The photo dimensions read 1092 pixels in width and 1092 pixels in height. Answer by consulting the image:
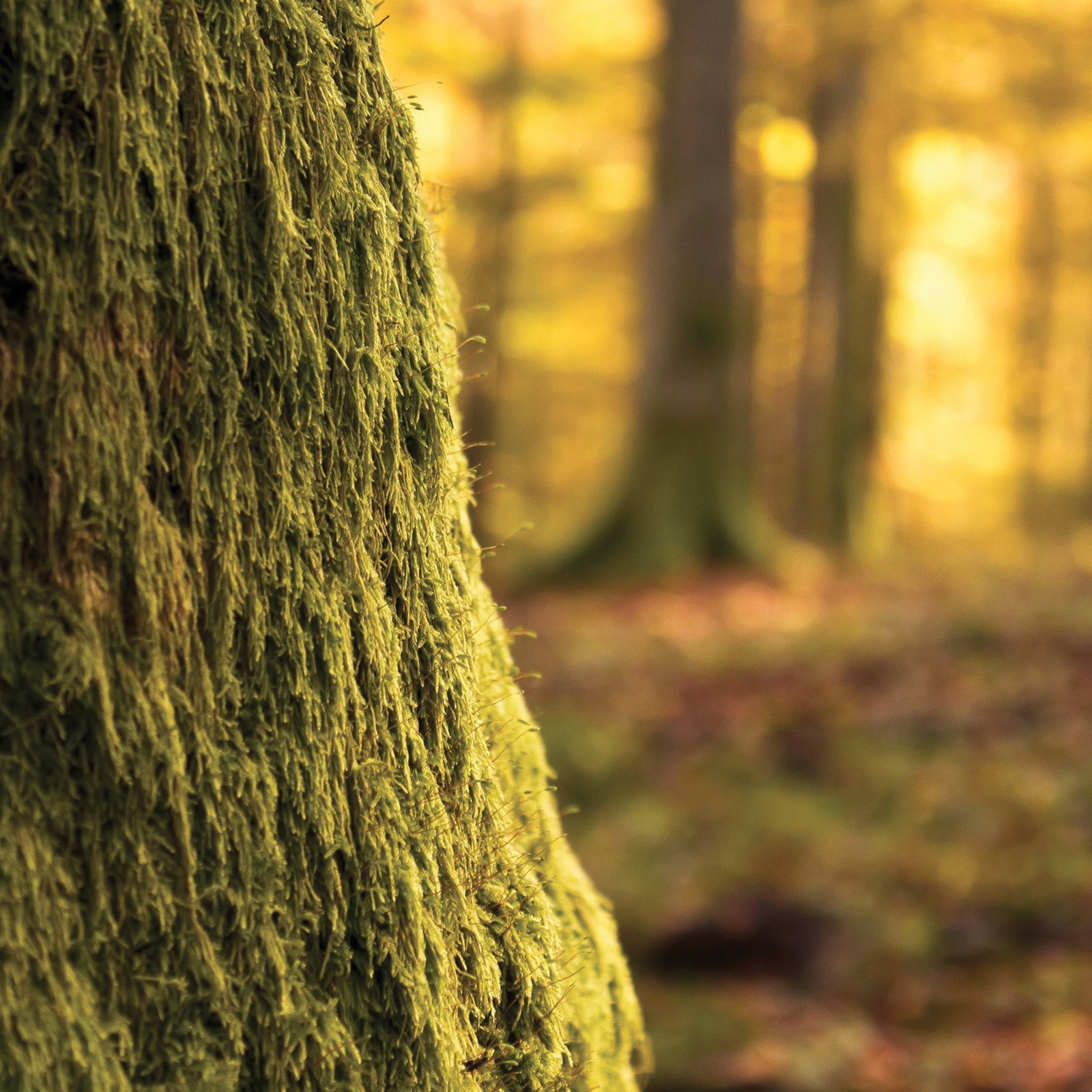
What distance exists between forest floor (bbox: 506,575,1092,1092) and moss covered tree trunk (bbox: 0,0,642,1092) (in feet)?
12.1

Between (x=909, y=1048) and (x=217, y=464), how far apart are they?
4.50m

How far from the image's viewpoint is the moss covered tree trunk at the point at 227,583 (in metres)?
1.11

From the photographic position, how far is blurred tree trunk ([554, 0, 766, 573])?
12539mm

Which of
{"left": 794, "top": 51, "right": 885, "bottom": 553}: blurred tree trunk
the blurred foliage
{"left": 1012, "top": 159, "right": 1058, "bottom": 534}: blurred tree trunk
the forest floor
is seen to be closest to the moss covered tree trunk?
the forest floor

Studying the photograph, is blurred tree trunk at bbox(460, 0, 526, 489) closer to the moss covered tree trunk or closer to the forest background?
the forest background

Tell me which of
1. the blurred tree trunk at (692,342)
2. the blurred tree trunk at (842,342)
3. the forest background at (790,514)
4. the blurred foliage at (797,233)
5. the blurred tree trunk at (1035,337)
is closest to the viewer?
the forest background at (790,514)

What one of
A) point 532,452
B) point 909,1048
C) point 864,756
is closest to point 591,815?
point 864,756

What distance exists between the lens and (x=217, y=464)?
121 centimetres

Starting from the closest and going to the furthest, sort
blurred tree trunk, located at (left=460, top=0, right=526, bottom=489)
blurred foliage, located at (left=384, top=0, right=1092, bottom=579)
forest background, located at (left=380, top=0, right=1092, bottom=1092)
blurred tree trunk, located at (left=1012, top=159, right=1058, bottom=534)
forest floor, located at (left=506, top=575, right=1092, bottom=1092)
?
1. forest floor, located at (left=506, top=575, right=1092, bottom=1092)
2. forest background, located at (left=380, top=0, right=1092, bottom=1092)
3. blurred foliage, located at (left=384, top=0, right=1092, bottom=579)
4. blurred tree trunk, located at (left=460, top=0, right=526, bottom=489)
5. blurred tree trunk, located at (left=1012, top=159, right=1058, bottom=534)

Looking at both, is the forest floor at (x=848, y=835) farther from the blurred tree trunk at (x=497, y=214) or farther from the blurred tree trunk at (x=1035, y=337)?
the blurred tree trunk at (x=1035, y=337)

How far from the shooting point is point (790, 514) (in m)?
18.3

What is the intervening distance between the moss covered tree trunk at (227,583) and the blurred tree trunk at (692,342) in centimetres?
1107

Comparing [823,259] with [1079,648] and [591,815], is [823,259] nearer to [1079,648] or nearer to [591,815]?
[1079,648]

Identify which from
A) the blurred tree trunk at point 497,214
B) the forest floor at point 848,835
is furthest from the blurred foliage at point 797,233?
the forest floor at point 848,835
